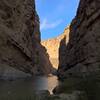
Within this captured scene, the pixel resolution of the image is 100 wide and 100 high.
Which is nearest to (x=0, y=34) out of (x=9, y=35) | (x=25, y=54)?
(x=9, y=35)

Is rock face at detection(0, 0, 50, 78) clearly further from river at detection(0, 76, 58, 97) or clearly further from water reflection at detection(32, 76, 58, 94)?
river at detection(0, 76, 58, 97)

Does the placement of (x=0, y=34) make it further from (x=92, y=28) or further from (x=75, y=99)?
(x=75, y=99)

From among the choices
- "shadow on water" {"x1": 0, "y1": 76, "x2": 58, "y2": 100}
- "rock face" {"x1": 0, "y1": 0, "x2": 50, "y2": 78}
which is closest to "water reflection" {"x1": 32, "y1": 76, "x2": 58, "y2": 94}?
"shadow on water" {"x1": 0, "y1": 76, "x2": 58, "y2": 100}

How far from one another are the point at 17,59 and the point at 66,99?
1363 inches

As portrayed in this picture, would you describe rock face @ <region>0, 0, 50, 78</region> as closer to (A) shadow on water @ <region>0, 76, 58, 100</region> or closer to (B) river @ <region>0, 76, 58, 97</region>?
(B) river @ <region>0, 76, 58, 97</region>

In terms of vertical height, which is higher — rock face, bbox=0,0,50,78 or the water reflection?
rock face, bbox=0,0,50,78

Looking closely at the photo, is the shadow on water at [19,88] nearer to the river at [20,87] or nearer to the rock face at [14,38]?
the river at [20,87]

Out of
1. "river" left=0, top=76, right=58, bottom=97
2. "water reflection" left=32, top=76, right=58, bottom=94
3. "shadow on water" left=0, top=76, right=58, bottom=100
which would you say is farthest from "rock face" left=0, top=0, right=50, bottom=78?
"shadow on water" left=0, top=76, right=58, bottom=100

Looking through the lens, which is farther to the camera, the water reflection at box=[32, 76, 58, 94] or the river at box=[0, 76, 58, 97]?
the water reflection at box=[32, 76, 58, 94]

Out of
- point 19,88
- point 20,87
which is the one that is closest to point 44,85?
point 20,87

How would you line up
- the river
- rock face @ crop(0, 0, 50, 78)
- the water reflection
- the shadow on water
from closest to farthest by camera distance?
the shadow on water → the river → the water reflection → rock face @ crop(0, 0, 50, 78)

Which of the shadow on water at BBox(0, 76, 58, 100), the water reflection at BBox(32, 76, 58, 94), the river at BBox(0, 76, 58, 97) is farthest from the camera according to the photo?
the water reflection at BBox(32, 76, 58, 94)

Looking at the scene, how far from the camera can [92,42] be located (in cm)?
4106

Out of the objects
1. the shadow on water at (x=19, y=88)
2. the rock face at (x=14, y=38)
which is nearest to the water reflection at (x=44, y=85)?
the shadow on water at (x=19, y=88)
